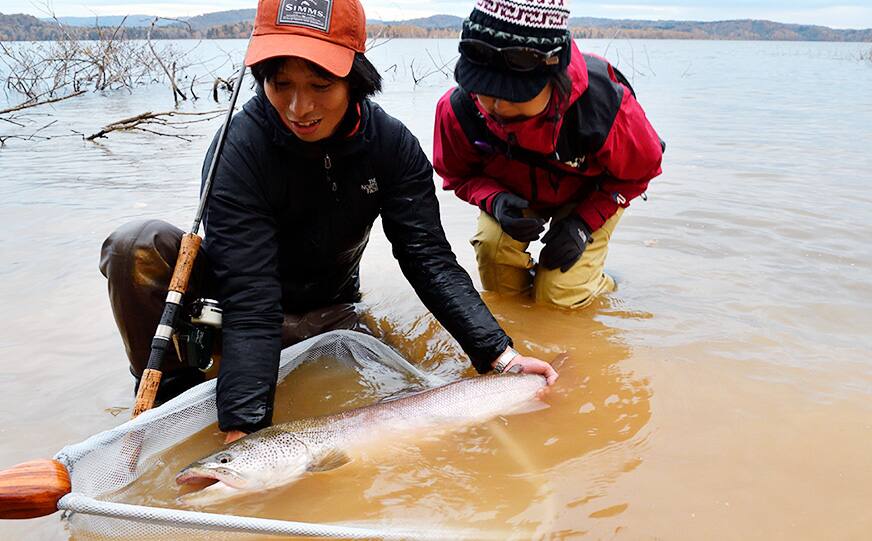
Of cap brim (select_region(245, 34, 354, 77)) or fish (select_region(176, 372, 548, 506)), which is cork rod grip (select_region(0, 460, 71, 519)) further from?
cap brim (select_region(245, 34, 354, 77))

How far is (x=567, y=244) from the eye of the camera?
4160 mm

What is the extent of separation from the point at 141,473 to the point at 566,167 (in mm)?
2580

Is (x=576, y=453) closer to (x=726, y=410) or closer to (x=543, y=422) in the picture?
(x=543, y=422)

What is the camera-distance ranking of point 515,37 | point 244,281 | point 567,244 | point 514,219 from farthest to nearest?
point 567,244 < point 514,219 < point 515,37 < point 244,281

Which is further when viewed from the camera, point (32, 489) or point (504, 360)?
point (504, 360)

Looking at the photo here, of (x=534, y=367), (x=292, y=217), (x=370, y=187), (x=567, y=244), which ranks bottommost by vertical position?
(x=534, y=367)

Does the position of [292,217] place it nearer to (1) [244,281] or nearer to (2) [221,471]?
(1) [244,281]

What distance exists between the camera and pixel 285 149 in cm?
290

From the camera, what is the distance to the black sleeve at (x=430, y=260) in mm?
3102

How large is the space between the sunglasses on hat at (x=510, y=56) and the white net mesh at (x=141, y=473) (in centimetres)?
152

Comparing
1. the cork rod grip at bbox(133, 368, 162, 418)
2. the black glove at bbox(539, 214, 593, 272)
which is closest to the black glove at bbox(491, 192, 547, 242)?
the black glove at bbox(539, 214, 593, 272)

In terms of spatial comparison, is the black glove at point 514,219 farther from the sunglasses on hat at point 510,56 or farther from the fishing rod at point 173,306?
the fishing rod at point 173,306

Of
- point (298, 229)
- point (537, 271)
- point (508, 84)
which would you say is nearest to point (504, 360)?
point (298, 229)

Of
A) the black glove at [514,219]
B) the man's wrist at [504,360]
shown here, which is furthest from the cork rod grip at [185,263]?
the black glove at [514,219]
